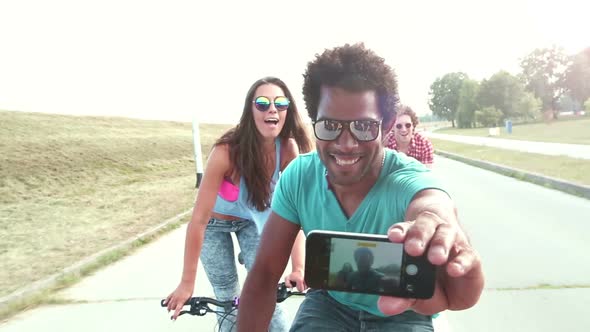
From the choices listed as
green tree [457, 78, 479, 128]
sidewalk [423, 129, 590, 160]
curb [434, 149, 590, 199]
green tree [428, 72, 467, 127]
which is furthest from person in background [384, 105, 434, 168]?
green tree [428, 72, 467, 127]

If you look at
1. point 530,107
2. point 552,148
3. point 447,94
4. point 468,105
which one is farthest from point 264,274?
point 447,94

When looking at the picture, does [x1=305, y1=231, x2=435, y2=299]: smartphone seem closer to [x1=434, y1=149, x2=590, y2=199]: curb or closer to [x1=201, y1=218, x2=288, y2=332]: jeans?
[x1=201, y1=218, x2=288, y2=332]: jeans

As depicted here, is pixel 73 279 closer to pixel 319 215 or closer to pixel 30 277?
pixel 30 277

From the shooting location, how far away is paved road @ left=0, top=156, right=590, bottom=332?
3.97 m

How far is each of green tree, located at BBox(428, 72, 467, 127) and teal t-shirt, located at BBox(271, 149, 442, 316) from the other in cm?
12530

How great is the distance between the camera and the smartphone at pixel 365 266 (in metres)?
1.12

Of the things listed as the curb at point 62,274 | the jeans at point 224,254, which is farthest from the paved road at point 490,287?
the jeans at point 224,254

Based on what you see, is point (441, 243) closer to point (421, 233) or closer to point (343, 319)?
point (421, 233)

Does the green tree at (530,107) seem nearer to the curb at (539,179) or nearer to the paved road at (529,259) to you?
the curb at (539,179)

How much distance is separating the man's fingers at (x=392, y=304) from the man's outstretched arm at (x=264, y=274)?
2.41 ft

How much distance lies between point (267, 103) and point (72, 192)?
→ 1293cm

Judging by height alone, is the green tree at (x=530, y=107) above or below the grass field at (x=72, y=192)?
above

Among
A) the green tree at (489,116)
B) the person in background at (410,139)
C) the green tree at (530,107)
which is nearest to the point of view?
the person in background at (410,139)

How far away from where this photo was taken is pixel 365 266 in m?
1.24
